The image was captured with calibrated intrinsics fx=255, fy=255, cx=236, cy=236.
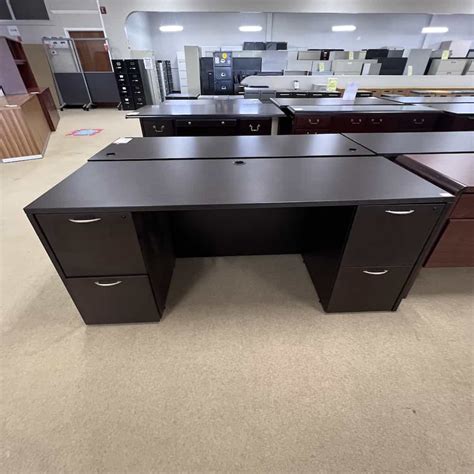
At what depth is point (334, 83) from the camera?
Result: 13.3ft

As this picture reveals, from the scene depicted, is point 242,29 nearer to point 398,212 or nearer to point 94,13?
point 94,13

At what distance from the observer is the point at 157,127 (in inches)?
98.5

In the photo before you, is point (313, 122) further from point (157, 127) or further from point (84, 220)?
point (84, 220)

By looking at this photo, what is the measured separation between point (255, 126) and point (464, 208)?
1.88 m

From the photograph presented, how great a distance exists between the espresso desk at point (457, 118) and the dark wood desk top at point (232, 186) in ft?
7.00

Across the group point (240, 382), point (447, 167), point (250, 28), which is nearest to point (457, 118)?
point (447, 167)

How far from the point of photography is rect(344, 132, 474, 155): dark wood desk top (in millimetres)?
1541

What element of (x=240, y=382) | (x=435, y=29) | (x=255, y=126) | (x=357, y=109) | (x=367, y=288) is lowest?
(x=240, y=382)

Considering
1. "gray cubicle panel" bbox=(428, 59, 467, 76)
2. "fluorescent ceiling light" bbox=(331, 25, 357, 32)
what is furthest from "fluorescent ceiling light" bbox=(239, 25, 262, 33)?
"gray cubicle panel" bbox=(428, 59, 467, 76)

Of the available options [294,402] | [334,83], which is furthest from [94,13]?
[294,402]

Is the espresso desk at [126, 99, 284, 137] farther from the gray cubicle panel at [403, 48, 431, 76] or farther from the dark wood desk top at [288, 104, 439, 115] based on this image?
the gray cubicle panel at [403, 48, 431, 76]

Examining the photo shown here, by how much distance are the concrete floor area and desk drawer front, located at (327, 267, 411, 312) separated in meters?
0.07

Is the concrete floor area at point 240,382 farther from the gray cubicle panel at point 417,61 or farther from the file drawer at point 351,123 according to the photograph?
the gray cubicle panel at point 417,61

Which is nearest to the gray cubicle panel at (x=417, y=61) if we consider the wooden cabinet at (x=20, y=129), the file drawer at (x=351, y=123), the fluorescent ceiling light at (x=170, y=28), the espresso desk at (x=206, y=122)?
the file drawer at (x=351, y=123)
